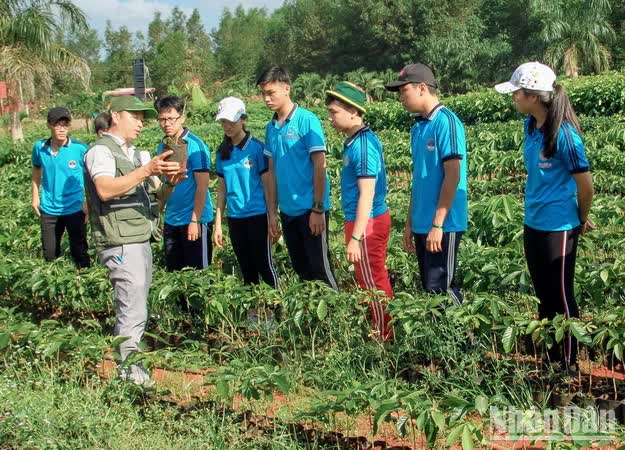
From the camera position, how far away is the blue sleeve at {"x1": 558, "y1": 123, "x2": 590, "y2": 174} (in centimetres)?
353

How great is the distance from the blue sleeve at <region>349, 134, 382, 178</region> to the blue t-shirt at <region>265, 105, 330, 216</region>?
0.42m

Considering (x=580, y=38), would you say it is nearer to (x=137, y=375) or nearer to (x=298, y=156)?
(x=298, y=156)

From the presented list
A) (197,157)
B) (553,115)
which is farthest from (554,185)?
(197,157)

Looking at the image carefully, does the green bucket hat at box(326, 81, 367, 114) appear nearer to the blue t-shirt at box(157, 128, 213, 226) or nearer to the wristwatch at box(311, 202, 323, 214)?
the wristwatch at box(311, 202, 323, 214)

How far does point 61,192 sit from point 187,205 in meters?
1.56

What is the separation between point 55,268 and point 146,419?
2.20m

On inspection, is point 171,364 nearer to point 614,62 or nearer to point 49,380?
point 49,380

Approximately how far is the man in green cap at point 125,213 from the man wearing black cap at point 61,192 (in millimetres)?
2394

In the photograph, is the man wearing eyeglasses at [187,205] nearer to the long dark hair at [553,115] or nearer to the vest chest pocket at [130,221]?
the vest chest pocket at [130,221]

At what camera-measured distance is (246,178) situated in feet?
16.2

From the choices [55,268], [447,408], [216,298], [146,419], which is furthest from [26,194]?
[447,408]

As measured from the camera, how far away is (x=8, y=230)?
24.1 feet

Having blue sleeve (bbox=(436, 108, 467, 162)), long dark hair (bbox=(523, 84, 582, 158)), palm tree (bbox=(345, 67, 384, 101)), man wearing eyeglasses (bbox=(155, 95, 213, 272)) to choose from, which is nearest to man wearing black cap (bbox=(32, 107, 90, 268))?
man wearing eyeglasses (bbox=(155, 95, 213, 272))

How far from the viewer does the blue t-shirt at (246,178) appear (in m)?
4.95
